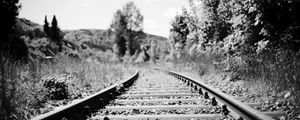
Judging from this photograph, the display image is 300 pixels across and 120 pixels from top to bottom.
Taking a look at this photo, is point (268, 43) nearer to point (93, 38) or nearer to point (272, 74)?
point (272, 74)

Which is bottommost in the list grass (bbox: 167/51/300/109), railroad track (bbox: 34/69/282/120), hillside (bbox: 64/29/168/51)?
railroad track (bbox: 34/69/282/120)

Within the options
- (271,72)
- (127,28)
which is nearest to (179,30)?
(271,72)

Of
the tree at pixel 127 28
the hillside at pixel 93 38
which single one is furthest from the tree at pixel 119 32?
the hillside at pixel 93 38

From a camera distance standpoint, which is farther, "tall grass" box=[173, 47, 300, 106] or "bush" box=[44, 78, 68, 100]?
"bush" box=[44, 78, 68, 100]

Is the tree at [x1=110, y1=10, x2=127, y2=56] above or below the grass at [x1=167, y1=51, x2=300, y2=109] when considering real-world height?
above

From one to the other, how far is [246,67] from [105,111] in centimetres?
442

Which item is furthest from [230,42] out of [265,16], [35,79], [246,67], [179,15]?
[179,15]

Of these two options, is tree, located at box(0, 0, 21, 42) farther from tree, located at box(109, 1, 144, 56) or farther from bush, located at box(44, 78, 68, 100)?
tree, located at box(109, 1, 144, 56)

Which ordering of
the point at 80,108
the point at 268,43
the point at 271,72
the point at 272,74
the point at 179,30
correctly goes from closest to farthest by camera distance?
the point at 80,108, the point at 272,74, the point at 271,72, the point at 268,43, the point at 179,30

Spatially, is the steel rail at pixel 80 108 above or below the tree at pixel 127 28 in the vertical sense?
below

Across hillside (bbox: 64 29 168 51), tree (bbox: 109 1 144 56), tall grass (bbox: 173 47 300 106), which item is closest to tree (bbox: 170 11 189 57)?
tall grass (bbox: 173 47 300 106)

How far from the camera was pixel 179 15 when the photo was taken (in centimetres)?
2705

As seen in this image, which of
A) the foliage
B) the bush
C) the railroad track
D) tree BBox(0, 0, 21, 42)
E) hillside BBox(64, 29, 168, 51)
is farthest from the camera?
hillside BBox(64, 29, 168, 51)

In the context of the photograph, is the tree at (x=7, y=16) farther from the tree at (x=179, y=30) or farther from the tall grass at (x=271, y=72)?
the tall grass at (x=271, y=72)
